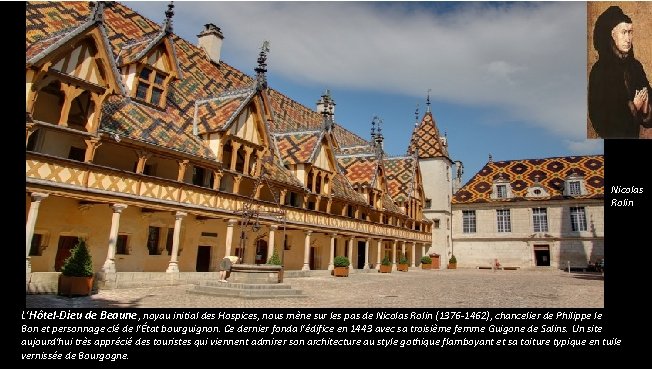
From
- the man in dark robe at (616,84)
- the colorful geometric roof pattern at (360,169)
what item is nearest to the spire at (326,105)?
the colorful geometric roof pattern at (360,169)

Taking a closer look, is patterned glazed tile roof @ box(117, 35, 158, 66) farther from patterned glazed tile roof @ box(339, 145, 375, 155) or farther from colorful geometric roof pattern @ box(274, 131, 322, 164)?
patterned glazed tile roof @ box(339, 145, 375, 155)

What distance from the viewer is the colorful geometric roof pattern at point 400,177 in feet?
128

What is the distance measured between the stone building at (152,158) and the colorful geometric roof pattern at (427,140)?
20474mm

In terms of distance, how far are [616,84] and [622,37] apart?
249 centimetres

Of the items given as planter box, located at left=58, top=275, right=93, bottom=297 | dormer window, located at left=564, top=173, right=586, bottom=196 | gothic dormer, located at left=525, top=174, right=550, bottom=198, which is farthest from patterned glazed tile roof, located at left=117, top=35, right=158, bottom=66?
dormer window, located at left=564, top=173, right=586, bottom=196

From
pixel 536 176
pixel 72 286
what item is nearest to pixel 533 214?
pixel 536 176

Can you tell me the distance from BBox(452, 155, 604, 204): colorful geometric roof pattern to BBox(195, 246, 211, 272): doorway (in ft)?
102

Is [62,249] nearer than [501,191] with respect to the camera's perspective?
Yes

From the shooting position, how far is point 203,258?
2038cm

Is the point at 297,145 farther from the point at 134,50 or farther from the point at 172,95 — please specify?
the point at 134,50

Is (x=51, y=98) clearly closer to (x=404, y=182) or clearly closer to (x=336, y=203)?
(x=336, y=203)

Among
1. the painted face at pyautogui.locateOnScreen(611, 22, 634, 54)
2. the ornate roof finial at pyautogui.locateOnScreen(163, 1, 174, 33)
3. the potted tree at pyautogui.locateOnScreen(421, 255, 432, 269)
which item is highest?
the ornate roof finial at pyautogui.locateOnScreen(163, 1, 174, 33)

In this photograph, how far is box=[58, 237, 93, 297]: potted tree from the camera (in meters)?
11.1

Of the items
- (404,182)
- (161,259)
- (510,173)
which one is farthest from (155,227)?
(510,173)
